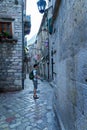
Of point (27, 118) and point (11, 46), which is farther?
point (11, 46)

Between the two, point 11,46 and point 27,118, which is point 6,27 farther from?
point 27,118

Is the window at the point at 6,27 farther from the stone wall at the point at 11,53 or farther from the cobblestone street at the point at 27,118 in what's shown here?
the cobblestone street at the point at 27,118

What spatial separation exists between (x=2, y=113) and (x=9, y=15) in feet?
22.3

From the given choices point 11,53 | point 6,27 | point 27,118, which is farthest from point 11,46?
point 27,118

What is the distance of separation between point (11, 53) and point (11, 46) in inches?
15.4

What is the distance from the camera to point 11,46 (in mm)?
10984

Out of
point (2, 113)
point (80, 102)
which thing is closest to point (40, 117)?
point (2, 113)

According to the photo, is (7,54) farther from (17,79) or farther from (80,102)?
(80,102)

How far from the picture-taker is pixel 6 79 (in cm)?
1082

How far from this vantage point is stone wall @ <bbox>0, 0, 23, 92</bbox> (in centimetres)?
1082

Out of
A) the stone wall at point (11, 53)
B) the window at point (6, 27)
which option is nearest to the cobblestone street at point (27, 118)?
the stone wall at point (11, 53)

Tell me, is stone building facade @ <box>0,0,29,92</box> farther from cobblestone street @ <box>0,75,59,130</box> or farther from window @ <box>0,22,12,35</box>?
cobblestone street @ <box>0,75,59,130</box>

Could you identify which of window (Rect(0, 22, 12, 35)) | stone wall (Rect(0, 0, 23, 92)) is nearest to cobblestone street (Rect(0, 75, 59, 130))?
stone wall (Rect(0, 0, 23, 92))

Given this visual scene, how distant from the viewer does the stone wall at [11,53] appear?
1082 cm
